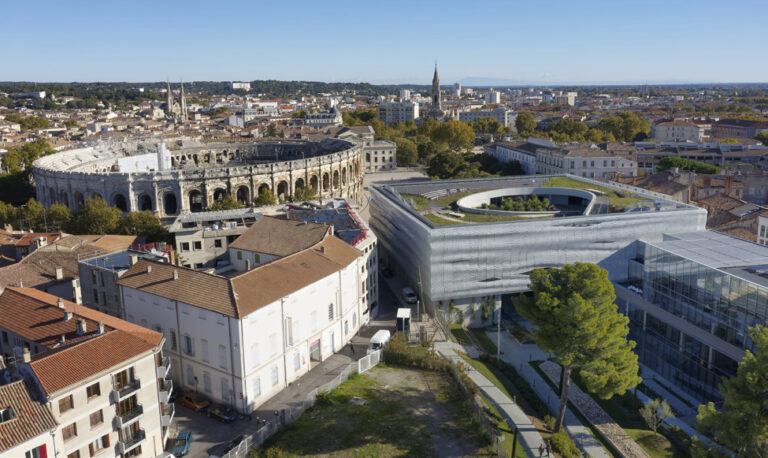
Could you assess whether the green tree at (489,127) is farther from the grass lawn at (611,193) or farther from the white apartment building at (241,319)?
the white apartment building at (241,319)

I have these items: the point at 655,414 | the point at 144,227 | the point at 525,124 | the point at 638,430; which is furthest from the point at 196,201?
the point at 525,124

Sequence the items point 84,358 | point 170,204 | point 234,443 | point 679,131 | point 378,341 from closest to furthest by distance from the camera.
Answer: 1. point 84,358
2. point 234,443
3. point 378,341
4. point 170,204
5. point 679,131

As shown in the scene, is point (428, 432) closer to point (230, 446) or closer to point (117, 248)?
point (230, 446)

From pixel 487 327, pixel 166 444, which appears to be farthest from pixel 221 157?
pixel 166 444

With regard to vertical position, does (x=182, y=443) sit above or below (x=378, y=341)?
below

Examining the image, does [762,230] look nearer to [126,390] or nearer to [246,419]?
[246,419]
